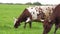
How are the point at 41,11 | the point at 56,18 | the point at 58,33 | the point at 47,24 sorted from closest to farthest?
the point at 47,24, the point at 56,18, the point at 58,33, the point at 41,11

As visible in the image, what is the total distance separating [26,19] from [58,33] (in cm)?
460

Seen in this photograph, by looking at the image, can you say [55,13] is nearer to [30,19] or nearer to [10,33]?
[10,33]

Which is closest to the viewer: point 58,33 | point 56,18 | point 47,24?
point 47,24

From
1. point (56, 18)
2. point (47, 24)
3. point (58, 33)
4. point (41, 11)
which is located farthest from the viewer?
point (41, 11)

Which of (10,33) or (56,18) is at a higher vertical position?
(56,18)

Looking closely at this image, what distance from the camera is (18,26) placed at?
20.9m

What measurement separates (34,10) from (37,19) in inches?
26.9

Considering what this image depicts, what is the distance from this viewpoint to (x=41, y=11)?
20.7m

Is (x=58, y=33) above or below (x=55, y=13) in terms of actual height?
below

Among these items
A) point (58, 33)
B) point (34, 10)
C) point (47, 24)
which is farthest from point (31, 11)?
point (47, 24)

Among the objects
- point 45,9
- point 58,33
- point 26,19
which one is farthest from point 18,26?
point 58,33

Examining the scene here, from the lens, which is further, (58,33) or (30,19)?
(30,19)

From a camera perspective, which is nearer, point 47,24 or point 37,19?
point 47,24

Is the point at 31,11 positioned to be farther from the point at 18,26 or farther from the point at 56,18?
the point at 56,18
